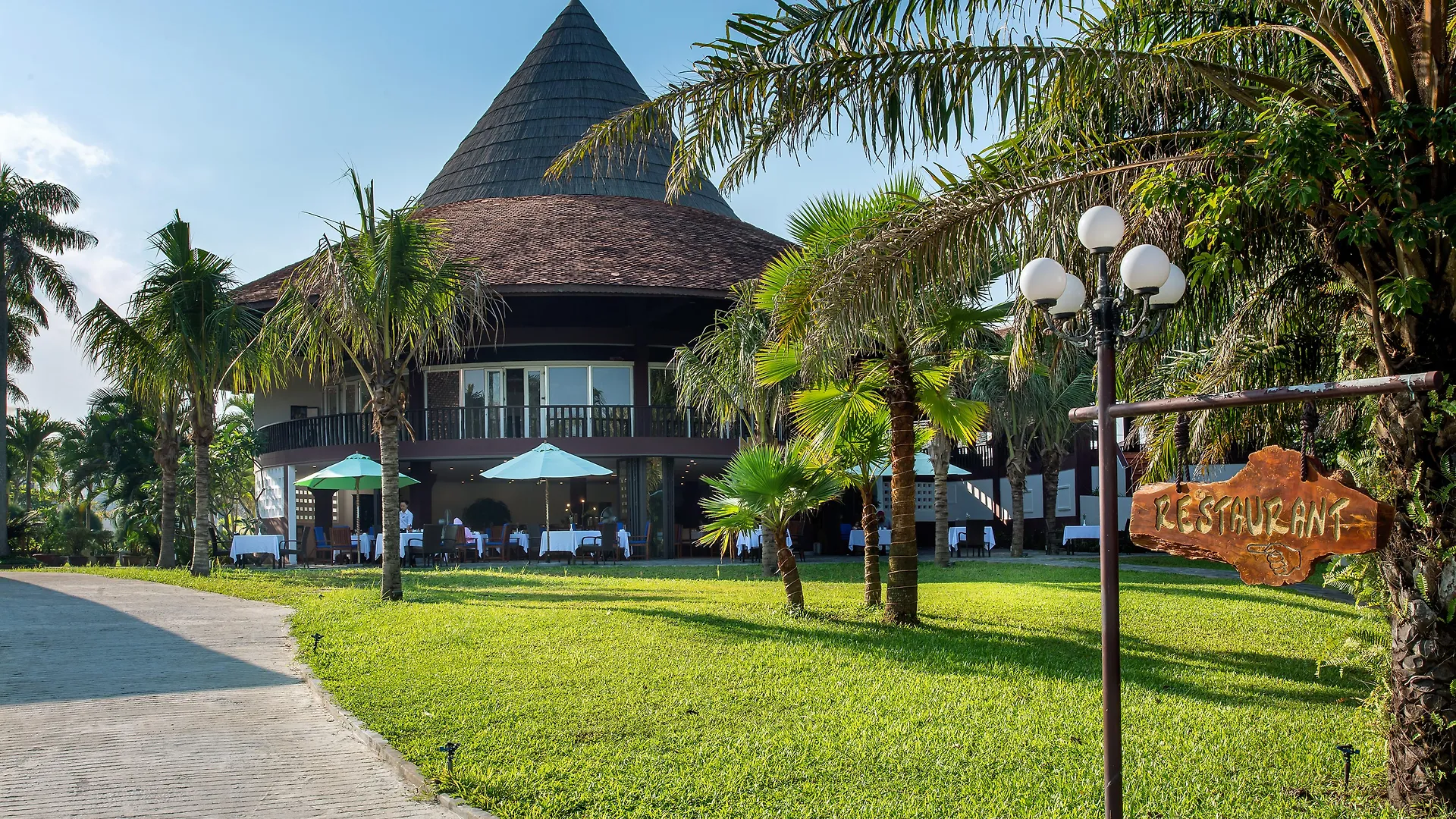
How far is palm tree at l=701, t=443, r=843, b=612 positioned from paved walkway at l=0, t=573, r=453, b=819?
4304 mm

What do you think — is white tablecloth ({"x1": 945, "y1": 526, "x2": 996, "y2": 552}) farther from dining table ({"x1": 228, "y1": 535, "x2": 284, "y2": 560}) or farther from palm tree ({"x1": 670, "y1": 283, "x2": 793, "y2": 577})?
dining table ({"x1": 228, "y1": 535, "x2": 284, "y2": 560})

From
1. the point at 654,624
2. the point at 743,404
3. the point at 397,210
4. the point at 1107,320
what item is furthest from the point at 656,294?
the point at 1107,320

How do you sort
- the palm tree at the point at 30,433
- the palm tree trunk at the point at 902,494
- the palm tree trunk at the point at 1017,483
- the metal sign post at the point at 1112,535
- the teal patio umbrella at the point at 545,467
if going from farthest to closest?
the palm tree at the point at 30,433, the palm tree trunk at the point at 1017,483, the teal patio umbrella at the point at 545,467, the palm tree trunk at the point at 902,494, the metal sign post at the point at 1112,535

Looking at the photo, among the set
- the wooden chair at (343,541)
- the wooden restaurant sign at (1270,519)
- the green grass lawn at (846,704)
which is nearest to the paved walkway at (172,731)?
the green grass lawn at (846,704)

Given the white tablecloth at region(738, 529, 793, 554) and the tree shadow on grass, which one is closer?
the tree shadow on grass

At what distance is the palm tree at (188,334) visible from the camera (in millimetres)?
18562

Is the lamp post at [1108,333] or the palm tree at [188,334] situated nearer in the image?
the lamp post at [1108,333]

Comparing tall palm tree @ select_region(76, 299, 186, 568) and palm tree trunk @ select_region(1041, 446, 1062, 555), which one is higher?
tall palm tree @ select_region(76, 299, 186, 568)

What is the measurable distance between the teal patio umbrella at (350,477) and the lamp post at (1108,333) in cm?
1869

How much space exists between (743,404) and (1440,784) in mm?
12232

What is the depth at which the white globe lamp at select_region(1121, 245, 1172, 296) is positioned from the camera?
17.9 feet

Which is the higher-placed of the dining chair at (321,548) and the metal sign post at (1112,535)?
the metal sign post at (1112,535)

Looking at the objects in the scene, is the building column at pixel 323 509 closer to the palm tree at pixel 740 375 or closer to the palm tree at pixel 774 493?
the palm tree at pixel 740 375

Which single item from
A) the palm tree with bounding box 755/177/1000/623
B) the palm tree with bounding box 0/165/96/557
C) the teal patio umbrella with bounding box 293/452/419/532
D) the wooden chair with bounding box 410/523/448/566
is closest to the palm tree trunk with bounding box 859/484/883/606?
the palm tree with bounding box 755/177/1000/623
